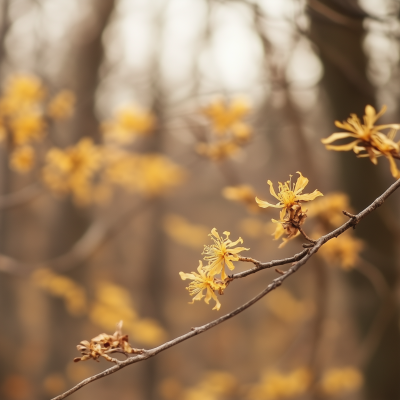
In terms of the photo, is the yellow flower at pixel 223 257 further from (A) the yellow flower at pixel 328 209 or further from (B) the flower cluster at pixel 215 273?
(A) the yellow flower at pixel 328 209

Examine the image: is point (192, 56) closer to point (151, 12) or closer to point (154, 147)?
point (151, 12)

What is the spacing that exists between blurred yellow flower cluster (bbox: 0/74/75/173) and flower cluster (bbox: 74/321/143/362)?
1287 millimetres

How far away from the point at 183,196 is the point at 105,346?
22.2ft

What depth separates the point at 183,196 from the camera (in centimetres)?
747

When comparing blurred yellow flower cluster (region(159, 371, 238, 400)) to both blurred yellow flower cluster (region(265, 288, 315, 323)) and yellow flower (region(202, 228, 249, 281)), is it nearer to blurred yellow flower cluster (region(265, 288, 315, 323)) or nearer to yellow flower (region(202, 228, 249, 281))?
blurred yellow flower cluster (region(265, 288, 315, 323))

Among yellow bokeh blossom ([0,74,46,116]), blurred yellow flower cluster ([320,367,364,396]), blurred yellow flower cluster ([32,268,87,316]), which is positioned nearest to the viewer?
yellow bokeh blossom ([0,74,46,116])

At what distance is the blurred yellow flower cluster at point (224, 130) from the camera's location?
1762mm

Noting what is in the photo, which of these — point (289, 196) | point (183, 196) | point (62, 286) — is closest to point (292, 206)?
point (289, 196)

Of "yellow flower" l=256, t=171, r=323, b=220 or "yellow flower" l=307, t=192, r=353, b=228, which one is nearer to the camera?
"yellow flower" l=256, t=171, r=323, b=220

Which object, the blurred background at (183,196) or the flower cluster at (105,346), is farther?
the blurred background at (183,196)

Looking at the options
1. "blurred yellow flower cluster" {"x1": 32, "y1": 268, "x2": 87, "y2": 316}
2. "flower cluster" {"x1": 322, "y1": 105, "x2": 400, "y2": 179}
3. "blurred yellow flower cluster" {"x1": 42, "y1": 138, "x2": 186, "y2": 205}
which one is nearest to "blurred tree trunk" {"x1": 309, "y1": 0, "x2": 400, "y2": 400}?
"flower cluster" {"x1": 322, "y1": 105, "x2": 400, "y2": 179}

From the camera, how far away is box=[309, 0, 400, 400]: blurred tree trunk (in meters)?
1.76

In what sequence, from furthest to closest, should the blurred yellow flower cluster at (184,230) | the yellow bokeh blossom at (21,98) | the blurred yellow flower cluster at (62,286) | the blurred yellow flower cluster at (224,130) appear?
the blurred yellow flower cluster at (184,230) → the blurred yellow flower cluster at (62,286) → the yellow bokeh blossom at (21,98) → the blurred yellow flower cluster at (224,130)

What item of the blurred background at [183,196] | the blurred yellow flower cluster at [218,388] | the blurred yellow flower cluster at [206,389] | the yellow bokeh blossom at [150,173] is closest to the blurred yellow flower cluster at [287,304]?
the blurred background at [183,196]
